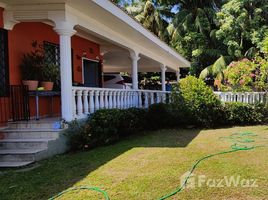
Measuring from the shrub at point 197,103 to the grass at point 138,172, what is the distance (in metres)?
3.36

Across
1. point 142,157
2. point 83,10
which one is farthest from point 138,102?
point 142,157

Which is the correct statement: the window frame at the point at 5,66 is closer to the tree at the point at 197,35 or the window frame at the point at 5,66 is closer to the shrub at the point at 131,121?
the shrub at the point at 131,121

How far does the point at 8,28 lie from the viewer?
7805mm

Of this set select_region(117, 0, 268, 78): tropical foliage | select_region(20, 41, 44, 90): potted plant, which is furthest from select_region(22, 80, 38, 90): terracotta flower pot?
select_region(117, 0, 268, 78): tropical foliage

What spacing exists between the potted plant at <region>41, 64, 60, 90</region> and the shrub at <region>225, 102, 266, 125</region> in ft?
20.6

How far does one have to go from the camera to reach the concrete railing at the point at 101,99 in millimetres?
8125

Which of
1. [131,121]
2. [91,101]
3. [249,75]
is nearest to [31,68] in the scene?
[91,101]

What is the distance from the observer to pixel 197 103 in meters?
11.2

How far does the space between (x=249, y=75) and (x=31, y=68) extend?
28.0 ft

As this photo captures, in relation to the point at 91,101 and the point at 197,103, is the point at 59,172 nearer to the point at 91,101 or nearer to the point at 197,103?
the point at 91,101

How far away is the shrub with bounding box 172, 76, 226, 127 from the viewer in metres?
11.2

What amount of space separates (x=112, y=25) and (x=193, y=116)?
13.6 ft

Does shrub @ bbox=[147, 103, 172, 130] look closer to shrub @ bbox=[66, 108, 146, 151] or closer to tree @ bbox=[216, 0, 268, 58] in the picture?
shrub @ bbox=[66, 108, 146, 151]

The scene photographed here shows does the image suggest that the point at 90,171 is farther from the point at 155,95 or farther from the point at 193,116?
the point at 155,95
